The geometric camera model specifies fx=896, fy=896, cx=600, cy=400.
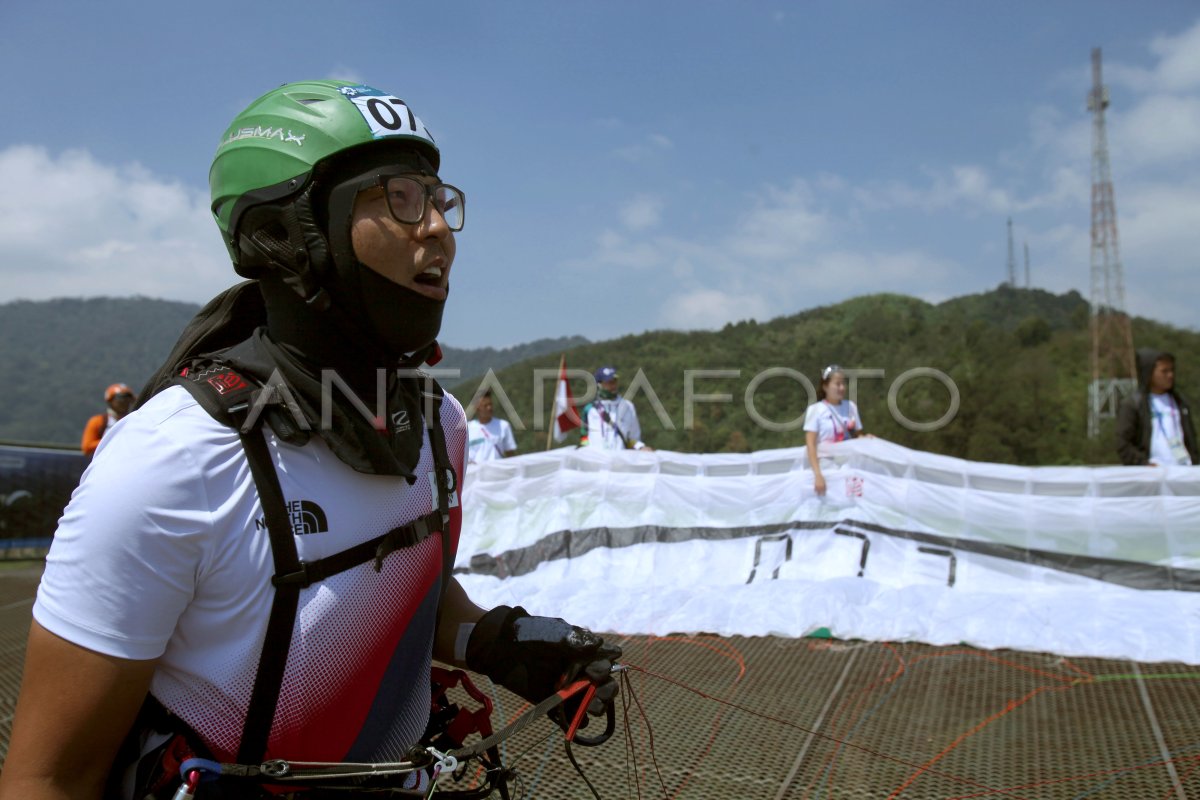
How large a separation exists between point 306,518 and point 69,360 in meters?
197

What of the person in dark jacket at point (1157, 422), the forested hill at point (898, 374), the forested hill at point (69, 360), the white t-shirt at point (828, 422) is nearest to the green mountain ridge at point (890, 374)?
the forested hill at point (898, 374)

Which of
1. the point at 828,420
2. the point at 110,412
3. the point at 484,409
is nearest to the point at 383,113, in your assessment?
the point at 828,420

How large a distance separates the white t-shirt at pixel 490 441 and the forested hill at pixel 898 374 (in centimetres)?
1497

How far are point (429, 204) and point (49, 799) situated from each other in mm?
954

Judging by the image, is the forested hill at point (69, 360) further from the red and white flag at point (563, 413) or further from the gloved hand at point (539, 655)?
the gloved hand at point (539, 655)

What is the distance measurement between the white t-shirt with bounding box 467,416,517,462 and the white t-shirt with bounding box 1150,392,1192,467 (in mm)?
5885

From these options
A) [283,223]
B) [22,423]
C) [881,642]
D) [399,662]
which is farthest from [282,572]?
[22,423]

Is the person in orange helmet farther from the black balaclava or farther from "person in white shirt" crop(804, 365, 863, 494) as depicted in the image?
the black balaclava

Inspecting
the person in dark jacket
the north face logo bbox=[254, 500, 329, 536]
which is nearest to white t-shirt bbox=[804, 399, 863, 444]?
the person in dark jacket

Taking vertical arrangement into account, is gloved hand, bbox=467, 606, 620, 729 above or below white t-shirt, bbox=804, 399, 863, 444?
below

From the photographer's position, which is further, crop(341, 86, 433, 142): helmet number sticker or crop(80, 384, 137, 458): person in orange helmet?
crop(80, 384, 137, 458): person in orange helmet

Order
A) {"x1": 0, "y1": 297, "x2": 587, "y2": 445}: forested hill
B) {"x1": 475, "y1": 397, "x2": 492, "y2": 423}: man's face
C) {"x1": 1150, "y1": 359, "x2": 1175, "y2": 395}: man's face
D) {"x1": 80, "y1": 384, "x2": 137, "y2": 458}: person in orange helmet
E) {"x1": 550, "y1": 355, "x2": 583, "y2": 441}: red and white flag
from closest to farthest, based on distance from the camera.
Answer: {"x1": 1150, "y1": 359, "x2": 1175, "y2": 395}: man's face, {"x1": 80, "y1": 384, "x2": 137, "y2": 458}: person in orange helmet, {"x1": 475, "y1": 397, "x2": 492, "y2": 423}: man's face, {"x1": 550, "y1": 355, "x2": 583, "y2": 441}: red and white flag, {"x1": 0, "y1": 297, "x2": 587, "y2": 445}: forested hill

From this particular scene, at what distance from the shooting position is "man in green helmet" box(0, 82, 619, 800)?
1.10 meters

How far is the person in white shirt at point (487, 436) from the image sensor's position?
9383mm
